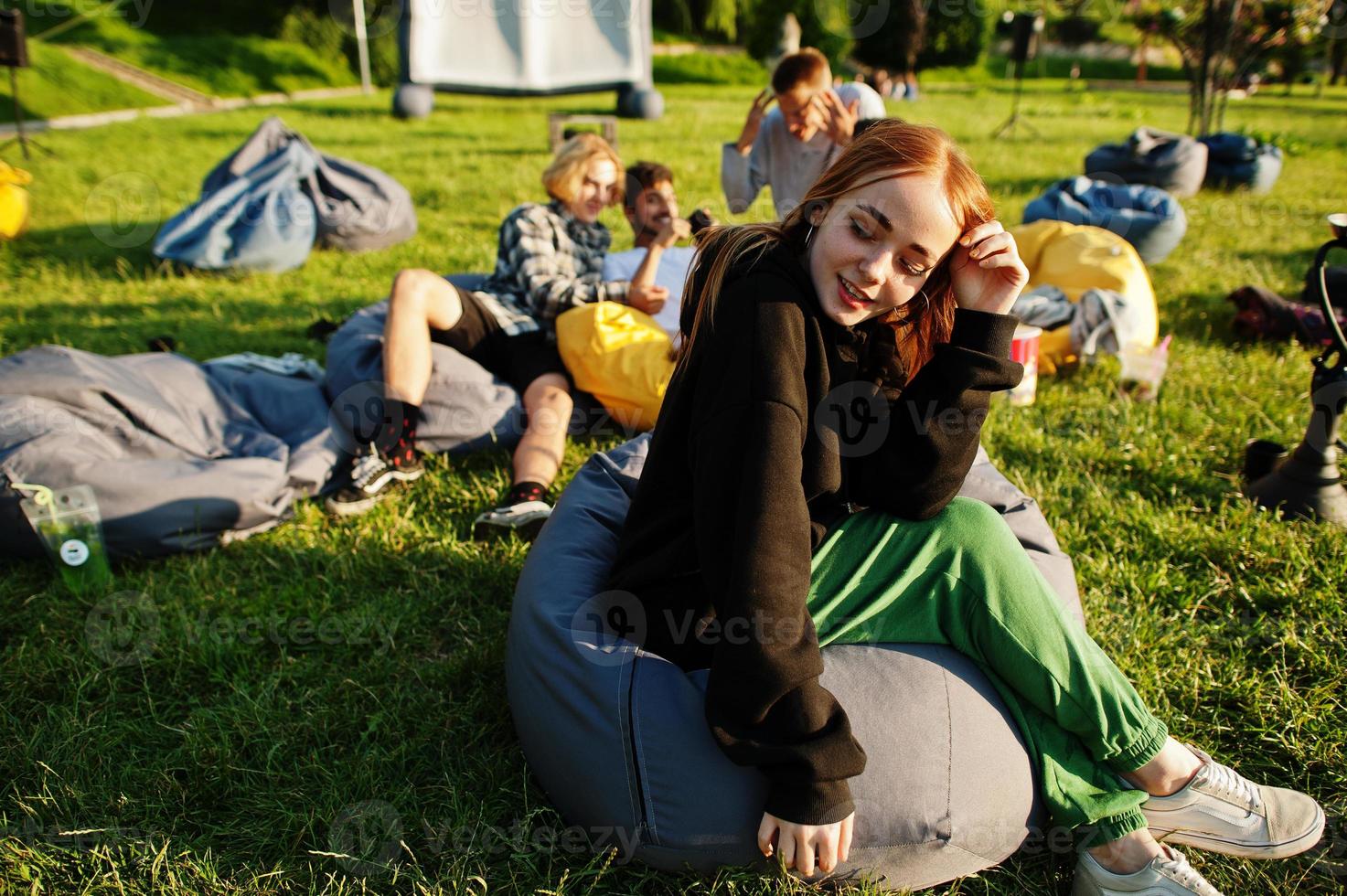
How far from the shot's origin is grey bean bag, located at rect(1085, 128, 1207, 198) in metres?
7.20

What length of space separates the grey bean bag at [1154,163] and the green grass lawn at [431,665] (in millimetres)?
3235

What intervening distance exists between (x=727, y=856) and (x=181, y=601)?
1706 mm

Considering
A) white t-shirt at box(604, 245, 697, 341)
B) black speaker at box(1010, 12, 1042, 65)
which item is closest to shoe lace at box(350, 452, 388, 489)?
white t-shirt at box(604, 245, 697, 341)

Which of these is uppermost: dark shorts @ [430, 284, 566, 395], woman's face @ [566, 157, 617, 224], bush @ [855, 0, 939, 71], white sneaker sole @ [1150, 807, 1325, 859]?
bush @ [855, 0, 939, 71]

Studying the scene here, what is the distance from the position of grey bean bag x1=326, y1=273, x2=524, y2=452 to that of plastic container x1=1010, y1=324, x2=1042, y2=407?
195 centimetres

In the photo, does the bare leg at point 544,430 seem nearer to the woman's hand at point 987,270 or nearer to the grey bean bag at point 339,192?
the woman's hand at point 987,270

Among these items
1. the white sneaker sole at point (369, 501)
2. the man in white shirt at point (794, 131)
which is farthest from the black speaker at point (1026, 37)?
the white sneaker sole at point (369, 501)

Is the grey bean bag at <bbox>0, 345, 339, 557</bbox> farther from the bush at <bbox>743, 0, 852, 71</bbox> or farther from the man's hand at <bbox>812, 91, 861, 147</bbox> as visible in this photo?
the bush at <bbox>743, 0, 852, 71</bbox>

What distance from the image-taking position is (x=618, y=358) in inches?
128

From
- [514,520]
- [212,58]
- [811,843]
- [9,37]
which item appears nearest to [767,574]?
[811,843]

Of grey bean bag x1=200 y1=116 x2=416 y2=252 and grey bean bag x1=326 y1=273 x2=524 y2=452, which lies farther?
grey bean bag x1=200 y1=116 x2=416 y2=252

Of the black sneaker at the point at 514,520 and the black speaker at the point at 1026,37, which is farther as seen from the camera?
the black speaker at the point at 1026,37

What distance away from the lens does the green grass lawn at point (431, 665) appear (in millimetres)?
1751

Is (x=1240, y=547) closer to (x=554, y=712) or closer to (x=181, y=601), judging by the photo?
(x=554, y=712)
